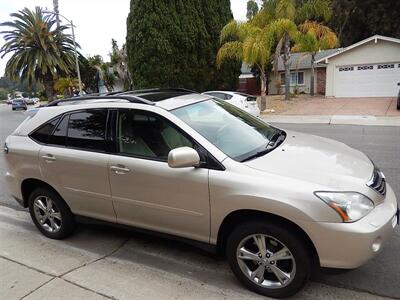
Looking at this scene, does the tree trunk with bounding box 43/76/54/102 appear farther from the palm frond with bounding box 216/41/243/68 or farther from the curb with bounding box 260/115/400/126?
the curb with bounding box 260/115/400/126

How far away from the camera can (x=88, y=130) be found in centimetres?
376

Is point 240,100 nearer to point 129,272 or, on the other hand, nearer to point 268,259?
point 129,272

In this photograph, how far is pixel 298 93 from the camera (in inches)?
1113

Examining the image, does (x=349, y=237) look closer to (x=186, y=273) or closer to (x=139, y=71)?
(x=186, y=273)

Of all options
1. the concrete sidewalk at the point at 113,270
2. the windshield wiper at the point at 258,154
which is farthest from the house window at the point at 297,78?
the windshield wiper at the point at 258,154

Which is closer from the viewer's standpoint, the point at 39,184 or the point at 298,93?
the point at 39,184

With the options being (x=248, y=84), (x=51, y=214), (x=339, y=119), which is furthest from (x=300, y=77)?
(x=51, y=214)

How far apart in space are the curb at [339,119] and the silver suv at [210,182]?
11.2m

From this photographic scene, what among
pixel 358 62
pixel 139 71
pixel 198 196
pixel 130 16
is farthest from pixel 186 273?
pixel 358 62

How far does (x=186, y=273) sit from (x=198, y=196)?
2.75 ft

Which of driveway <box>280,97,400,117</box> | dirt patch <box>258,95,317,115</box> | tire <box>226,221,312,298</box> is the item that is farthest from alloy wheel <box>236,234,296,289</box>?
dirt patch <box>258,95,317,115</box>

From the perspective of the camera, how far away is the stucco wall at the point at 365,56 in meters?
22.8

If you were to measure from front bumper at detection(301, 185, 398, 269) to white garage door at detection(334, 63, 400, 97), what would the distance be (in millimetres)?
23621

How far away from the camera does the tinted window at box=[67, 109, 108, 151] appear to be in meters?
3.63
